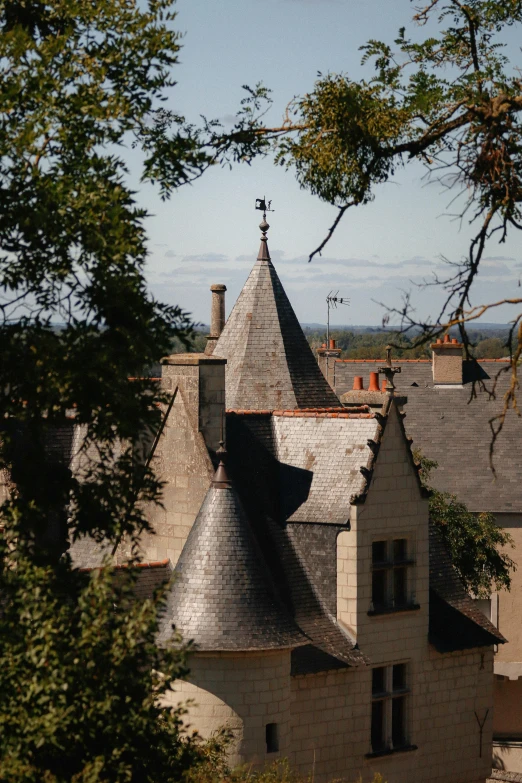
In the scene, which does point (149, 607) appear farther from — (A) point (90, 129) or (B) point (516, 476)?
(B) point (516, 476)

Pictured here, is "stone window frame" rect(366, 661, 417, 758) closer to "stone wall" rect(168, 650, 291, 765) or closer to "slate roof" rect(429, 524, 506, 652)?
"slate roof" rect(429, 524, 506, 652)

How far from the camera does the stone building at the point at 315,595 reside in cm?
2114

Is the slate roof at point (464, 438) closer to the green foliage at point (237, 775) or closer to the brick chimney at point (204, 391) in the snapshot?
the brick chimney at point (204, 391)

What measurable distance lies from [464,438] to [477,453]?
0.73 metres

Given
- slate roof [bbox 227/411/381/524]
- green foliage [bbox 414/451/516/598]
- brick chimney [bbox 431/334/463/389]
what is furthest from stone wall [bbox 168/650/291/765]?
brick chimney [bbox 431/334/463/389]

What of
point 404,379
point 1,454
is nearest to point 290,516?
point 1,454

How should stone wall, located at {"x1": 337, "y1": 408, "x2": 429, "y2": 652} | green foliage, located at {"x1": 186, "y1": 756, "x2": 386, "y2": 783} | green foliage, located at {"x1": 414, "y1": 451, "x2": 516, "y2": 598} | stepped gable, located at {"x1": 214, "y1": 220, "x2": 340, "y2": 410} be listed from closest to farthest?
green foliage, located at {"x1": 186, "y1": 756, "x2": 386, "y2": 783}, stone wall, located at {"x1": 337, "y1": 408, "x2": 429, "y2": 652}, stepped gable, located at {"x1": 214, "y1": 220, "x2": 340, "y2": 410}, green foliage, located at {"x1": 414, "y1": 451, "x2": 516, "y2": 598}

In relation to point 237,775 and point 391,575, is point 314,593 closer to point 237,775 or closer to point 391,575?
point 391,575

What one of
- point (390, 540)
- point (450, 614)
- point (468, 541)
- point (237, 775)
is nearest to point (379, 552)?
point (390, 540)

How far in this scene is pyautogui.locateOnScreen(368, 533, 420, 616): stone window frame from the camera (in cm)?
2327

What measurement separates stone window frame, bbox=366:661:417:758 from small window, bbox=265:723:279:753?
2.16 m

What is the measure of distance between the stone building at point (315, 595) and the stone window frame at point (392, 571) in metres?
0.03

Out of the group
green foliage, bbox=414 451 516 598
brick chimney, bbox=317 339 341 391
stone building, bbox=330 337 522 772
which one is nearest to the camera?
green foliage, bbox=414 451 516 598

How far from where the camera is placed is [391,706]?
23.3 meters
